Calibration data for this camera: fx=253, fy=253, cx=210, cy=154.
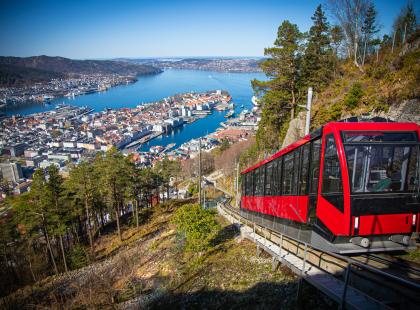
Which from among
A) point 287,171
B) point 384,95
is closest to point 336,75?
point 384,95

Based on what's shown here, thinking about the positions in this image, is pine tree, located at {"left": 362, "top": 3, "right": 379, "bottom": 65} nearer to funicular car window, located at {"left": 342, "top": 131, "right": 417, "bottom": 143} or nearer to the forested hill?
the forested hill

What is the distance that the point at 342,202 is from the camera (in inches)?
201

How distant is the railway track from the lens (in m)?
4.15

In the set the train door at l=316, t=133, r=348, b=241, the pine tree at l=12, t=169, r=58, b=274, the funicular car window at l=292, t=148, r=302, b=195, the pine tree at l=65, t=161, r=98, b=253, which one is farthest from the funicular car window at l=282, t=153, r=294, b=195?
the pine tree at l=65, t=161, r=98, b=253

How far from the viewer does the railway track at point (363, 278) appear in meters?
4.15

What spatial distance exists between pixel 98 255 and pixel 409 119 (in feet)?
80.1

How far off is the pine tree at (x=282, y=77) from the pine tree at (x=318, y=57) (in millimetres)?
1802

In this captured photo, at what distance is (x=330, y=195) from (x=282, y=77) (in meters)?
16.6

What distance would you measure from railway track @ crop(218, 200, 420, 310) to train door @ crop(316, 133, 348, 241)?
22.0 inches

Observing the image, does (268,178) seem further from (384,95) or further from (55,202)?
(55,202)

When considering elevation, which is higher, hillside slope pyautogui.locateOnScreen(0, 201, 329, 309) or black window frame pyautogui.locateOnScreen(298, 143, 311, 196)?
black window frame pyautogui.locateOnScreen(298, 143, 311, 196)

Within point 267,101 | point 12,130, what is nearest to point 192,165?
point 267,101

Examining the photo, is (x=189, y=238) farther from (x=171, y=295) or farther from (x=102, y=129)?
(x=102, y=129)

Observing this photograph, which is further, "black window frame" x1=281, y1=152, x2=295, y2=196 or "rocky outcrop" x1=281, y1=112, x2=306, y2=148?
"rocky outcrop" x1=281, y1=112, x2=306, y2=148
